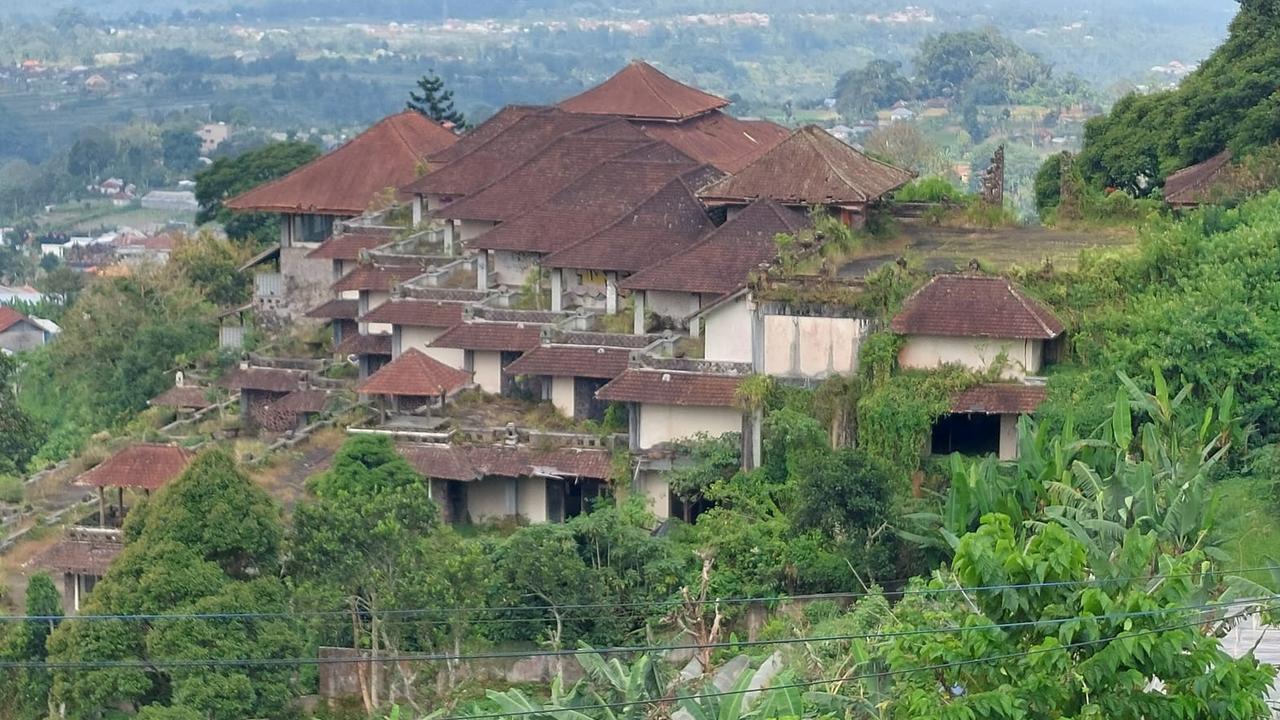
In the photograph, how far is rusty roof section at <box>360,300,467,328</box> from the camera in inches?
1784

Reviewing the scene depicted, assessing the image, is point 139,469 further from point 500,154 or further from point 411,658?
point 500,154

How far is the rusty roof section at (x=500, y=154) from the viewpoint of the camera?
5116 cm

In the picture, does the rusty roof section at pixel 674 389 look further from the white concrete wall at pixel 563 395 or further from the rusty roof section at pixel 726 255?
the rusty roof section at pixel 726 255

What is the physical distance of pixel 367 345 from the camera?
4725 centimetres

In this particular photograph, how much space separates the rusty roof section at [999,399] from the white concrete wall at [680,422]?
3.61m

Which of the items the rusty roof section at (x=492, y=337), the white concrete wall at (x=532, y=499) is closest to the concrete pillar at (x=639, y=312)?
the rusty roof section at (x=492, y=337)

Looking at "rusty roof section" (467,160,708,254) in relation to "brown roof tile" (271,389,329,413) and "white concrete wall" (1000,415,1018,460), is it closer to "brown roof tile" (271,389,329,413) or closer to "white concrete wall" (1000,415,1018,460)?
"brown roof tile" (271,389,329,413)

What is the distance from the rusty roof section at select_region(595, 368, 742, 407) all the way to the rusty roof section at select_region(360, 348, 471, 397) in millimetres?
3841

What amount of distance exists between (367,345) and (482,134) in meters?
8.10

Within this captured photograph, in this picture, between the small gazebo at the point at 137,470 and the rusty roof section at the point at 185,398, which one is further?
the rusty roof section at the point at 185,398

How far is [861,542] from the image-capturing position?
35.1m

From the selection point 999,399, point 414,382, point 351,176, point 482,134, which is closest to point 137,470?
point 414,382

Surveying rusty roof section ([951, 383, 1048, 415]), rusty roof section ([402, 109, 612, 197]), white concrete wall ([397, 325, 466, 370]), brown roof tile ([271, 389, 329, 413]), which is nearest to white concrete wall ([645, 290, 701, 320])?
white concrete wall ([397, 325, 466, 370])

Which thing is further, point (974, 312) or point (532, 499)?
point (532, 499)
